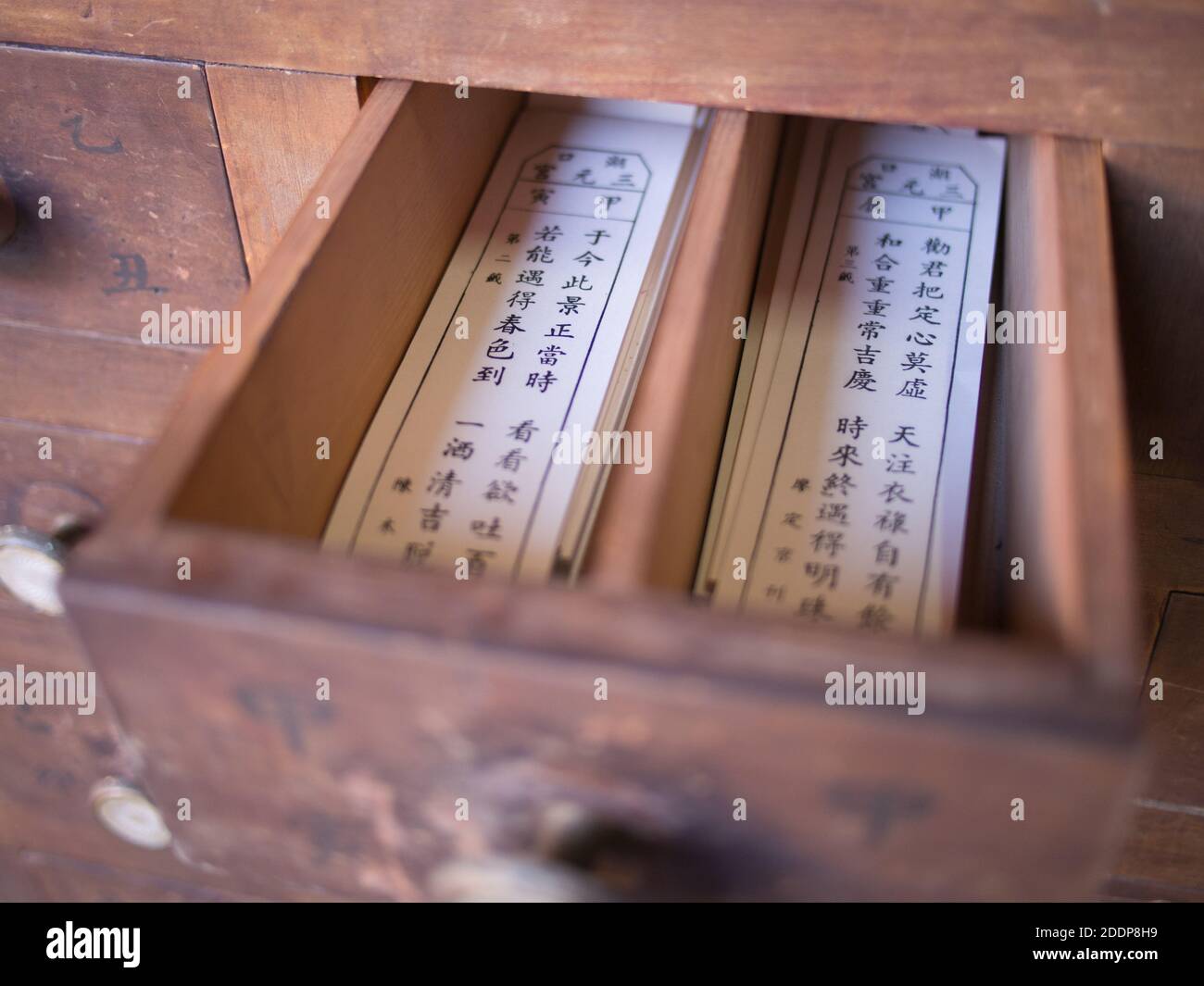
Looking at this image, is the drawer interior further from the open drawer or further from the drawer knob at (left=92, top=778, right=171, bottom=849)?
the drawer knob at (left=92, top=778, right=171, bottom=849)

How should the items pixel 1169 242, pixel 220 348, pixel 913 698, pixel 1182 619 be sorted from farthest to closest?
pixel 1182 619
pixel 1169 242
pixel 220 348
pixel 913 698

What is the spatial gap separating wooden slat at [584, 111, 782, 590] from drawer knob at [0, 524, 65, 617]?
1.77 feet

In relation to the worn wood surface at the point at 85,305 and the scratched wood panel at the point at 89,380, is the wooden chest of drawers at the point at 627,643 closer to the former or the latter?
the worn wood surface at the point at 85,305

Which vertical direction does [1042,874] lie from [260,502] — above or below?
below

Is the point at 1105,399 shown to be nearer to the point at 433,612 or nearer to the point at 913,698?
the point at 913,698

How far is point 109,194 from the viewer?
671mm

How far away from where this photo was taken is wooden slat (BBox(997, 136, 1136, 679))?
1.16 ft

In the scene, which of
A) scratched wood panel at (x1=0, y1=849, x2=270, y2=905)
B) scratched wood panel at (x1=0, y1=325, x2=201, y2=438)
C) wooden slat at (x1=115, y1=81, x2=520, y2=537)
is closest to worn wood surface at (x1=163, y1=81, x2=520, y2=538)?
wooden slat at (x1=115, y1=81, x2=520, y2=537)

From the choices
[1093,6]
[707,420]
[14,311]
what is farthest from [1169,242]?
[14,311]

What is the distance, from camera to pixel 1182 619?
0.73m

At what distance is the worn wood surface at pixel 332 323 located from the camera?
427 millimetres

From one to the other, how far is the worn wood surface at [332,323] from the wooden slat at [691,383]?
0.13m

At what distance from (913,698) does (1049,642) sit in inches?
2.4

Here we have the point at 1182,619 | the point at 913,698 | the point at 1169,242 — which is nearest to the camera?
the point at 913,698
